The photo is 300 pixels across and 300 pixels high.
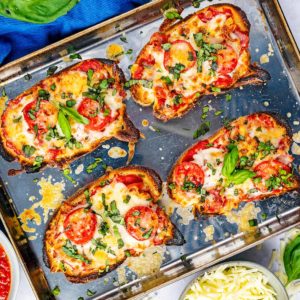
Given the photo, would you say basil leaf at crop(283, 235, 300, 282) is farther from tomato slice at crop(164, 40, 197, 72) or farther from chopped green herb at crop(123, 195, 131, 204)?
tomato slice at crop(164, 40, 197, 72)

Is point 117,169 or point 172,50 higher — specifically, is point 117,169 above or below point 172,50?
below

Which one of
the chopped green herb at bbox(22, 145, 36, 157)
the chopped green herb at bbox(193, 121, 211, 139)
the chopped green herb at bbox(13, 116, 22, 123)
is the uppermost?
the chopped green herb at bbox(13, 116, 22, 123)

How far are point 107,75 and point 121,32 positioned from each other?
266mm

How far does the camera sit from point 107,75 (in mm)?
3322

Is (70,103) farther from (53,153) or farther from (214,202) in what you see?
(214,202)

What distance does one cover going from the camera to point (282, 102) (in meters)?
3.45

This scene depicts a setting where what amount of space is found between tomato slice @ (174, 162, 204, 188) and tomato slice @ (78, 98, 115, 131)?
483 millimetres

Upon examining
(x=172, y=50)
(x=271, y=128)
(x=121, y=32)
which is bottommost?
(x=271, y=128)

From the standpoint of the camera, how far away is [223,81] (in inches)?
132

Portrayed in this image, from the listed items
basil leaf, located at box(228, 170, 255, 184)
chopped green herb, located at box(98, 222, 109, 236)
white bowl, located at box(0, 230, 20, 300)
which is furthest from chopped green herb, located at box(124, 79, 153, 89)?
white bowl, located at box(0, 230, 20, 300)

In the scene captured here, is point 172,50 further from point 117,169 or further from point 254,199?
point 254,199

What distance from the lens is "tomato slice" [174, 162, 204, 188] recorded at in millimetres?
3328

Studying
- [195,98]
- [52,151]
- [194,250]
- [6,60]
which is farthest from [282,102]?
[6,60]

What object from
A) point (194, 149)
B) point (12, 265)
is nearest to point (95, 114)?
point (194, 149)
